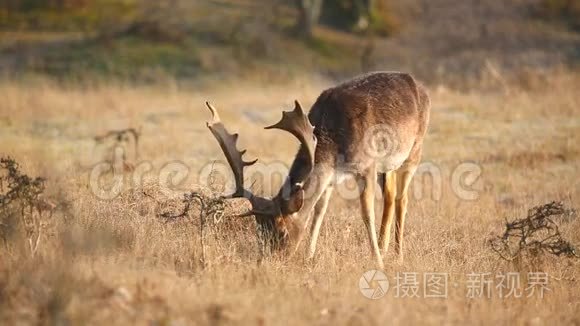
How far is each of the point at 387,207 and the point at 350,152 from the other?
1.51 m

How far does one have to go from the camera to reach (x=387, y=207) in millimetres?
10812

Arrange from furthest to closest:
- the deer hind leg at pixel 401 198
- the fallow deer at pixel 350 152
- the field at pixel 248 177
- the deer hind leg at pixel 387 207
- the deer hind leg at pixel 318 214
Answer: the deer hind leg at pixel 401 198 → the deer hind leg at pixel 387 207 → the deer hind leg at pixel 318 214 → the fallow deer at pixel 350 152 → the field at pixel 248 177

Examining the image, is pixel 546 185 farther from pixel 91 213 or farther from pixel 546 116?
pixel 91 213

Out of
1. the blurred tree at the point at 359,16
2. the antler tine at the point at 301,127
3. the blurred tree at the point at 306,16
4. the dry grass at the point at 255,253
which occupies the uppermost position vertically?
the blurred tree at the point at 359,16

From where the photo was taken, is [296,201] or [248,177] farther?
[248,177]

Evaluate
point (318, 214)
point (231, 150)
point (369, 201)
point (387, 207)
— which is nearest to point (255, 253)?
point (318, 214)

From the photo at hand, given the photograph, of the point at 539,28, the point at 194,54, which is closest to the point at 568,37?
the point at 539,28

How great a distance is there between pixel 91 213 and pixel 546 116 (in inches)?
527

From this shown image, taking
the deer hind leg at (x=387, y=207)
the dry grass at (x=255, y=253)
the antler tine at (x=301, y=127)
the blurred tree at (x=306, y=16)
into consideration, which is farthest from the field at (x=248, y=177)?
the antler tine at (x=301, y=127)

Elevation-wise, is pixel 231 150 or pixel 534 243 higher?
pixel 231 150

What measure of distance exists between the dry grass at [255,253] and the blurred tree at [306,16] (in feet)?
56.5

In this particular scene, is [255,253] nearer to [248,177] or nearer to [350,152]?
[350,152]

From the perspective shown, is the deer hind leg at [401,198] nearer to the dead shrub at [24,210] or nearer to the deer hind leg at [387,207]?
the deer hind leg at [387,207]

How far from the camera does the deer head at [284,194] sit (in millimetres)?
8969
